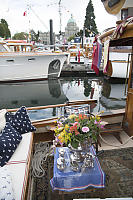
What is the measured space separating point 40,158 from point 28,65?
13.4 m

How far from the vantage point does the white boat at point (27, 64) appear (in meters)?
14.3

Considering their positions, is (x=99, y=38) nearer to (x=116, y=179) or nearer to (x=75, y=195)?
(x=116, y=179)

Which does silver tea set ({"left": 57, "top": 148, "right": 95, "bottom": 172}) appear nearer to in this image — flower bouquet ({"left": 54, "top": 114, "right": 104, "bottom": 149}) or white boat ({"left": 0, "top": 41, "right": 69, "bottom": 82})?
flower bouquet ({"left": 54, "top": 114, "right": 104, "bottom": 149})

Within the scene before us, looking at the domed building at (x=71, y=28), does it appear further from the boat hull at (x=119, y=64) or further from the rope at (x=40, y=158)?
the rope at (x=40, y=158)

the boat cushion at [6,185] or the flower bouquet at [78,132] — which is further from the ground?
the flower bouquet at [78,132]

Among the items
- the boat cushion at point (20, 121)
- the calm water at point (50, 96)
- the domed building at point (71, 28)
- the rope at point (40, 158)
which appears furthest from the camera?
the domed building at point (71, 28)

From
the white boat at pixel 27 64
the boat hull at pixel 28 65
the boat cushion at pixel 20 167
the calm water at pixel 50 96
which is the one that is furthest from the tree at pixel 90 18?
the boat cushion at pixel 20 167

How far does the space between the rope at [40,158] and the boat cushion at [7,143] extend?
68 cm

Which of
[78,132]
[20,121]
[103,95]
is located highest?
[78,132]

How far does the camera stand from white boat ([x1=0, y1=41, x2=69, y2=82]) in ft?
46.9

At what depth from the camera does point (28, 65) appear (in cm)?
1520

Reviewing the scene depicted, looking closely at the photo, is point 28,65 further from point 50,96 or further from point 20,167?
point 20,167

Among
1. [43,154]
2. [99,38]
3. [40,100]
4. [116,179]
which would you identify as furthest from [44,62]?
[116,179]

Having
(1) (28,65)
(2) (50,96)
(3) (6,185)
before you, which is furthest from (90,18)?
(3) (6,185)
